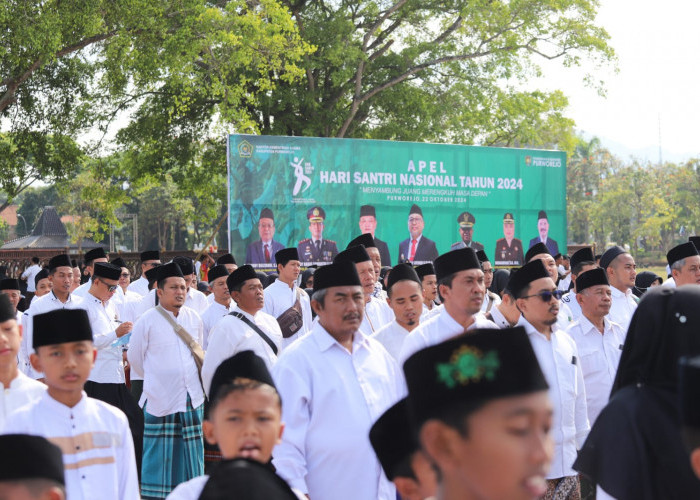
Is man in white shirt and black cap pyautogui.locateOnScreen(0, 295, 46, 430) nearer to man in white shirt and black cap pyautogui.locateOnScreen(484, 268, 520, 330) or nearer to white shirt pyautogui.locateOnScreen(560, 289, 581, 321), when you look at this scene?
man in white shirt and black cap pyautogui.locateOnScreen(484, 268, 520, 330)

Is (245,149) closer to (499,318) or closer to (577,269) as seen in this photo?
(577,269)

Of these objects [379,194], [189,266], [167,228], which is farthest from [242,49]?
[167,228]

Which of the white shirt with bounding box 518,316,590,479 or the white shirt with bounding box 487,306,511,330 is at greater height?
the white shirt with bounding box 487,306,511,330

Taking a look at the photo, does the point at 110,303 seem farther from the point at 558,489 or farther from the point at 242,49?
the point at 242,49

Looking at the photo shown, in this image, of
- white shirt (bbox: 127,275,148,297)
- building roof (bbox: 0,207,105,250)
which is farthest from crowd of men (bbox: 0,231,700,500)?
building roof (bbox: 0,207,105,250)

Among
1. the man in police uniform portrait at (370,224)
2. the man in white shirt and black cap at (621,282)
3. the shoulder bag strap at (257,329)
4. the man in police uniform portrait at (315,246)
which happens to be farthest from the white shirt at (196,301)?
the man in police uniform portrait at (370,224)

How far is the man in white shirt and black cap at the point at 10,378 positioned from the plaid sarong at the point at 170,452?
308cm

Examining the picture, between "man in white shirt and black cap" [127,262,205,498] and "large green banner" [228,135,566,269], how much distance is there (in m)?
8.93

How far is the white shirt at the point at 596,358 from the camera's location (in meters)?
6.57

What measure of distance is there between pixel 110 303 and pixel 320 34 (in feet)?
49.5

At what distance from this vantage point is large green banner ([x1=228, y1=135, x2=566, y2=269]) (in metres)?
17.8

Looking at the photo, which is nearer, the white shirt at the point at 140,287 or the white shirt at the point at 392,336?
the white shirt at the point at 392,336

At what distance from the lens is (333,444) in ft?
15.3

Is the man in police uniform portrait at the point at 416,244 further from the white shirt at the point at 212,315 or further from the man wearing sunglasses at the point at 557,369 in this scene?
the man wearing sunglasses at the point at 557,369
